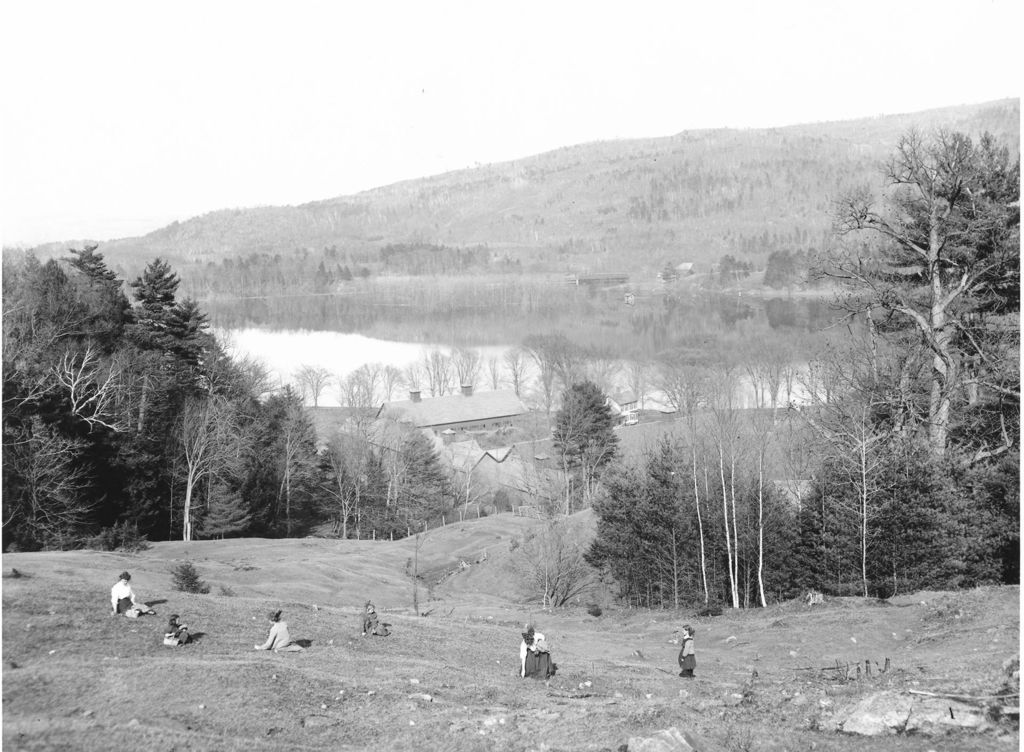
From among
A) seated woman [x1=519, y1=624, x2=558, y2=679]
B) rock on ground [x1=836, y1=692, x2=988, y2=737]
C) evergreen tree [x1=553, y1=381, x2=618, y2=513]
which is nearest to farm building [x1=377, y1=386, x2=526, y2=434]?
evergreen tree [x1=553, y1=381, x2=618, y2=513]

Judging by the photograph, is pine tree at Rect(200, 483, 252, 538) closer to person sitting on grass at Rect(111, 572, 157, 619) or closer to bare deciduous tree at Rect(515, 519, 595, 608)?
bare deciduous tree at Rect(515, 519, 595, 608)

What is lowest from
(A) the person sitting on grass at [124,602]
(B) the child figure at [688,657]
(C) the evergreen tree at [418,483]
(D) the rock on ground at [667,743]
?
(C) the evergreen tree at [418,483]

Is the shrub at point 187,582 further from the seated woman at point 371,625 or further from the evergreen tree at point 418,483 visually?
the evergreen tree at point 418,483

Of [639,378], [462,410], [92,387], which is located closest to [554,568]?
[92,387]

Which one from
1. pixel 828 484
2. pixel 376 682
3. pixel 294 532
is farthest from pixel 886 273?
pixel 294 532

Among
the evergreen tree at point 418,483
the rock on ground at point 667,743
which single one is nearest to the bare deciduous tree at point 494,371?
the evergreen tree at point 418,483
